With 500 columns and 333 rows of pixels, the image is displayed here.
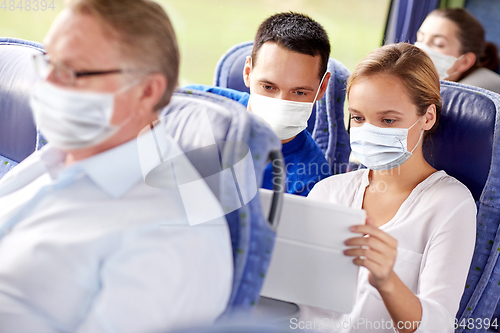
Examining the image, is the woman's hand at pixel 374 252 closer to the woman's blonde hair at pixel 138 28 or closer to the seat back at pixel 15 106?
the woman's blonde hair at pixel 138 28

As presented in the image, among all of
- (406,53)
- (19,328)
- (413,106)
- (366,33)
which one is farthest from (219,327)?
(366,33)

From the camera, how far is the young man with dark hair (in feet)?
5.12

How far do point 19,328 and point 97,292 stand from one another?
0.52 feet

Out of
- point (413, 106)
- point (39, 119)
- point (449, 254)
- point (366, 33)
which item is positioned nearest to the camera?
point (39, 119)

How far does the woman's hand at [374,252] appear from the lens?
918 millimetres

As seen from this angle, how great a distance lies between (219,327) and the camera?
2.51 feet

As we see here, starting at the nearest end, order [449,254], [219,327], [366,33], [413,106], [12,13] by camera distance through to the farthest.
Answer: [219,327] < [449,254] < [413,106] < [12,13] < [366,33]

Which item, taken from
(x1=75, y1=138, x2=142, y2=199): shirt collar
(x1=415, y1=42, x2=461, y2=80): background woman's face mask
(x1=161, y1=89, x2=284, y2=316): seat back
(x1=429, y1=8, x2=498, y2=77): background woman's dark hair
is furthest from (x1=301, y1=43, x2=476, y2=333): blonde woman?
Answer: (x1=429, y1=8, x2=498, y2=77): background woman's dark hair

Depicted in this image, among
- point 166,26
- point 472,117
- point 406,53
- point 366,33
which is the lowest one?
point 366,33

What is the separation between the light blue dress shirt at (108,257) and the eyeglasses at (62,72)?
152mm

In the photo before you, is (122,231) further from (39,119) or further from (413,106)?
(413,106)

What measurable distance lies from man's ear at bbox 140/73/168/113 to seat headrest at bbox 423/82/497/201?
952 millimetres

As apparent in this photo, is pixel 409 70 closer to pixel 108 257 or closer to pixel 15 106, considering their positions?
pixel 108 257

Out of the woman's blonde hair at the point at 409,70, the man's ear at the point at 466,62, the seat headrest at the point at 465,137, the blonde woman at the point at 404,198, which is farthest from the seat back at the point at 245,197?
the man's ear at the point at 466,62
